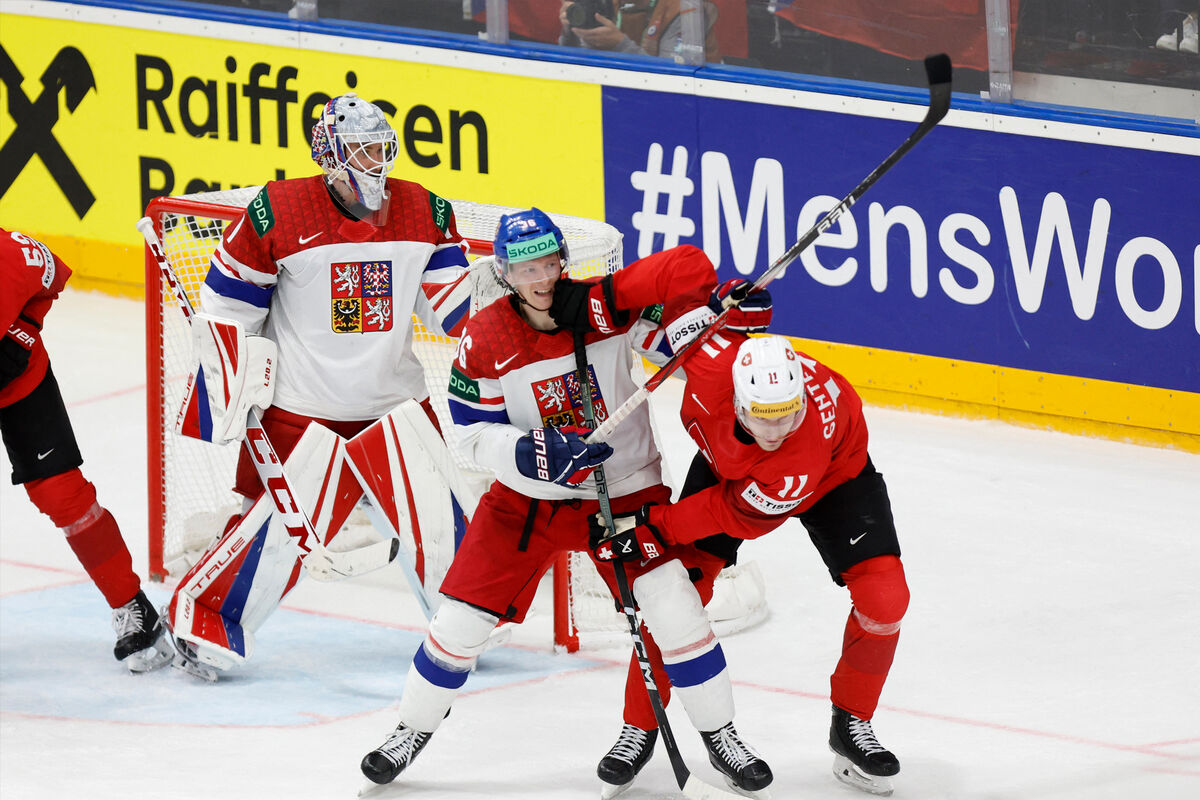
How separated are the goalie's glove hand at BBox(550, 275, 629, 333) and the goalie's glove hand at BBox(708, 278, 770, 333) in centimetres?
21

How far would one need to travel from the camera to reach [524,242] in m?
3.91

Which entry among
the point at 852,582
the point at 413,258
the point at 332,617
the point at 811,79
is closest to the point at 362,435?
the point at 413,258

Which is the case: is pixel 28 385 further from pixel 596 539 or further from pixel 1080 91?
pixel 1080 91

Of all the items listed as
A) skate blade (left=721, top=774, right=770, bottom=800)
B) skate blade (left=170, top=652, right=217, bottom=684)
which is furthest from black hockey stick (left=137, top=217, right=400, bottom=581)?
skate blade (left=721, top=774, right=770, bottom=800)

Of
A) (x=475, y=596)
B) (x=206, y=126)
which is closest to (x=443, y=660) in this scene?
(x=475, y=596)

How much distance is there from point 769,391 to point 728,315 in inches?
11.6

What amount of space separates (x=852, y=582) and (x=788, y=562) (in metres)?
1.59

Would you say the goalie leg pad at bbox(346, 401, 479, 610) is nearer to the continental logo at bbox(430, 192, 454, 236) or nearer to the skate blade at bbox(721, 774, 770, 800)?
the continental logo at bbox(430, 192, 454, 236)

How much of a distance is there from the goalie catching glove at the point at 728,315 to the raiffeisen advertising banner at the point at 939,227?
2502mm

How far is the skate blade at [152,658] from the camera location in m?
4.89

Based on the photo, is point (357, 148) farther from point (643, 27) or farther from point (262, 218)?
point (643, 27)

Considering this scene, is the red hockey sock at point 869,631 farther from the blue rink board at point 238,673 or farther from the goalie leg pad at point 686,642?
the blue rink board at point 238,673

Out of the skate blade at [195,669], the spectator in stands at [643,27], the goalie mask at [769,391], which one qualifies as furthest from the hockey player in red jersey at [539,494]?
the spectator in stands at [643,27]

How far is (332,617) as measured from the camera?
17.4 ft
